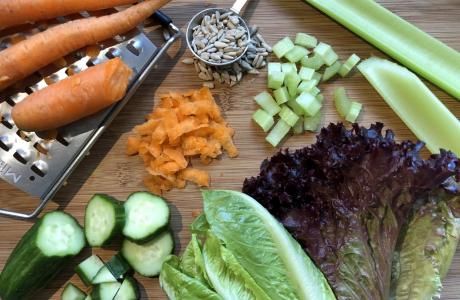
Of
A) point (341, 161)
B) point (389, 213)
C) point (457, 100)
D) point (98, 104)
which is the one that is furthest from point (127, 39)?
point (457, 100)

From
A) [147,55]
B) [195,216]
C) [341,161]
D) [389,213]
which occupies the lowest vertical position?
[195,216]

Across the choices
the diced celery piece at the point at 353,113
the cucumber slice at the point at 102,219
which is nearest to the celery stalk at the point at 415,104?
the diced celery piece at the point at 353,113

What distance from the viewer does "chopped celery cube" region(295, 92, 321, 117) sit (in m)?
2.77

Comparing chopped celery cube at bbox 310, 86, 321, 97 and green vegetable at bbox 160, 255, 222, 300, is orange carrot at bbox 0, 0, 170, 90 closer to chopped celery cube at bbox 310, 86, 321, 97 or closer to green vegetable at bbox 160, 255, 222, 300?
chopped celery cube at bbox 310, 86, 321, 97

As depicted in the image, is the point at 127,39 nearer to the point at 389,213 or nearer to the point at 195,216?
the point at 195,216

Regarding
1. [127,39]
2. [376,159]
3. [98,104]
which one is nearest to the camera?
[376,159]

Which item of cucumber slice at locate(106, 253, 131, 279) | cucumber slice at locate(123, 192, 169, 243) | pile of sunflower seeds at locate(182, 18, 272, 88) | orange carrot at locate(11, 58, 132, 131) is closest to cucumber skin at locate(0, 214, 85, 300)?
cucumber slice at locate(106, 253, 131, 279)

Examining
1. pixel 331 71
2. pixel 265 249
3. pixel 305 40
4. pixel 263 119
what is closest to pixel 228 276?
pixel 265 249

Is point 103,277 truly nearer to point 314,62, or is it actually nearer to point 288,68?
point 288,68

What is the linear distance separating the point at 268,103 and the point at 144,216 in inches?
34.0

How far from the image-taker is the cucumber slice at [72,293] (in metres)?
2.62

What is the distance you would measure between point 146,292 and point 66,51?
1251 mm

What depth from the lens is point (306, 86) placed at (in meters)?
2.83

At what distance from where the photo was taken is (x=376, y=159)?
2338 mm
